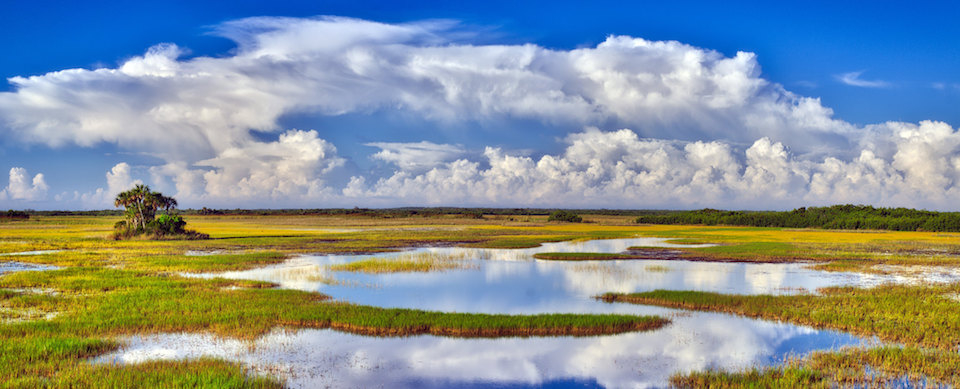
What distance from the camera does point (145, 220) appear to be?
5975 cm

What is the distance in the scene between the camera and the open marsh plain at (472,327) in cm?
1273

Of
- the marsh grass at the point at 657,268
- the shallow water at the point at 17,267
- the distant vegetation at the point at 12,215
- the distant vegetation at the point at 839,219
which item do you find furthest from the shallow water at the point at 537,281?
the distant vegetation at the point at 12,215

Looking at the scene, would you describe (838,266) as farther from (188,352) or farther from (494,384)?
(188,352)

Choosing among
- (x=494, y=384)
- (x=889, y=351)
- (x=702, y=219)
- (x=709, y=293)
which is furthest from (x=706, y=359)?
(x=702, y=219)

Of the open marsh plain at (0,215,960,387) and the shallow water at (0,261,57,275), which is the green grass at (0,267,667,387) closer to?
the open marsh plain at (0,215,960,387)

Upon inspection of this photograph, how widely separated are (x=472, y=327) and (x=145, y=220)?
5365 cm

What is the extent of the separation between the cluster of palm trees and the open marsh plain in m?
27.5

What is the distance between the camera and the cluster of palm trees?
57.3 meters

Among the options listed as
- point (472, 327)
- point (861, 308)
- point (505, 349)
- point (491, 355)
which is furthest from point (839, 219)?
point (491, 355)

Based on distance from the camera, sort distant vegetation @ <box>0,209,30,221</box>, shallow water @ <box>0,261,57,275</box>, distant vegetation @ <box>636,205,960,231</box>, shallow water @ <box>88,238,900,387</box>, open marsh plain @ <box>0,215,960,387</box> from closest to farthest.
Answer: open marsh plain @ <box>0,215,960,387</box>, shallow water @ <box>88,238,900,387</box>, shallow water @ <box>0,261,57,275</box>, distant vegetation @ <box>636,205,960,231</box>, distant vegetation @ <box>0,209,30,221</box>

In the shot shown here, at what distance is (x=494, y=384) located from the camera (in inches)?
492

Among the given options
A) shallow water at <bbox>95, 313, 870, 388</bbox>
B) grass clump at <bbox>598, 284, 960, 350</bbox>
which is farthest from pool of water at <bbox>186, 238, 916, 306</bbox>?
shallow water at <bbox>95, 313, 870, 388</bbox>

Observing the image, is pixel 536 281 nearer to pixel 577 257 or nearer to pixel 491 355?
pixel 577 257

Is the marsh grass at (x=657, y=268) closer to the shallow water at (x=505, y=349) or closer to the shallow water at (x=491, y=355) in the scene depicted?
the shallow water at (x=505, y=349)
